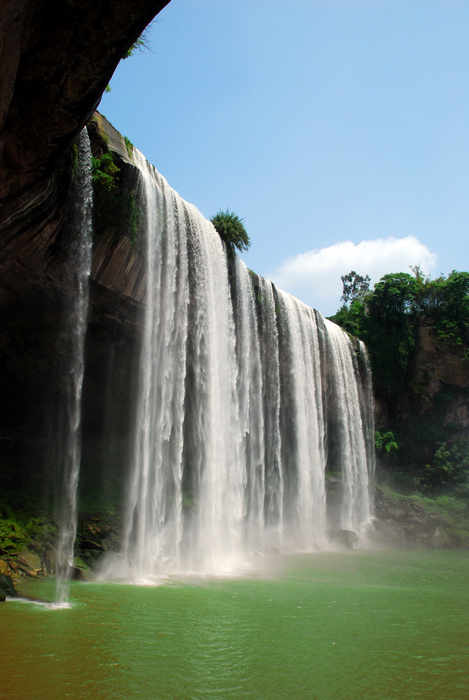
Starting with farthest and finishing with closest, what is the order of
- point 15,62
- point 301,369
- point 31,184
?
point 301,369, point 31,184, point 15,62

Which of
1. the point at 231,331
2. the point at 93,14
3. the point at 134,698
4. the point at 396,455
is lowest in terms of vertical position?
the point at 134,698

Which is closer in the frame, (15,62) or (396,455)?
(15,62)

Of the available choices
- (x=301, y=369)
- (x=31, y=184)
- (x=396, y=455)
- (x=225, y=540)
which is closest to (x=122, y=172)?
(x=31, y=184)

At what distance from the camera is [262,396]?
19609mm

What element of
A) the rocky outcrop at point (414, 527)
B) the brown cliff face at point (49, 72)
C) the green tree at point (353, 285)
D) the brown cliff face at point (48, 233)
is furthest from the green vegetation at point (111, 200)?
the green tree at point (353, 285)

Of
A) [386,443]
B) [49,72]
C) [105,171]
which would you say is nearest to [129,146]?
[105,171]

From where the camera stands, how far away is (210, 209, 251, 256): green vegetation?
17469 mm

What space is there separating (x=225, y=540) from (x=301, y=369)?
9537 millimetres

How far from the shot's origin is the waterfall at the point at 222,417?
516 inches

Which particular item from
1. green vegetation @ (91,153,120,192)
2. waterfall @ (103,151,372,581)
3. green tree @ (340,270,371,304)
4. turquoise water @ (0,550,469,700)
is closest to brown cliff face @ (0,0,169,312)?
green vegetation @ (91,153,120,192)

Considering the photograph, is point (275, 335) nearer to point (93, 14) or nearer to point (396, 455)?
point (396, 455)

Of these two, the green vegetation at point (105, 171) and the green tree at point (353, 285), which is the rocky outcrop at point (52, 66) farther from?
the green tree at point (353, 285)

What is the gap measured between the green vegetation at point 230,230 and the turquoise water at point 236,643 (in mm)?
11886

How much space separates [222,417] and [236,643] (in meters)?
10.4
